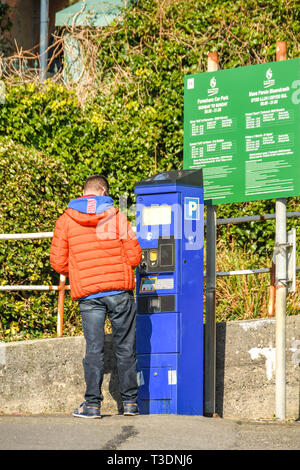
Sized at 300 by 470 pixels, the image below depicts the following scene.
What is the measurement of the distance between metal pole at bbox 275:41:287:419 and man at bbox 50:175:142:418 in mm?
1218

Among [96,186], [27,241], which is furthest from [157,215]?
[27,241]

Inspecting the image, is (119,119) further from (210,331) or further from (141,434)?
(141,434)

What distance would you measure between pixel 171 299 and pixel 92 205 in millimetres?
957

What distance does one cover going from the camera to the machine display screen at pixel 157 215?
6.17 meters

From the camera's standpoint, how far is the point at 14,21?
1428 cm

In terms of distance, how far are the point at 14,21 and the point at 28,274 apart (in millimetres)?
7487

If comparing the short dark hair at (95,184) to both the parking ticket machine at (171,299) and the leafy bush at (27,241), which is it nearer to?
the parking ticket machine at (171,299)

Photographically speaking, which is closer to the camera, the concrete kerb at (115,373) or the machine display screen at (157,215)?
the machine display screen at (157,215)

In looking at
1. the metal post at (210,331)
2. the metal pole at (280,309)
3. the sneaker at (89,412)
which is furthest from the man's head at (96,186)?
the sneaker at (89,412)

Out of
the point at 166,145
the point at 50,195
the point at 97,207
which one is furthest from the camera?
the point at 166,145
